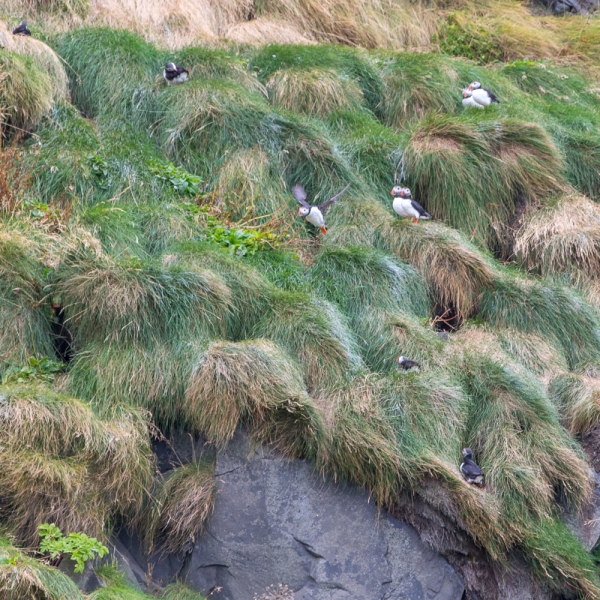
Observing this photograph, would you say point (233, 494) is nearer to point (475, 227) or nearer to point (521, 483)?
point (521, 483)

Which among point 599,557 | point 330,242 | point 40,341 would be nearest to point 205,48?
point 330,242

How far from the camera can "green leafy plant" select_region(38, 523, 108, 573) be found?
Answer: 4.82m

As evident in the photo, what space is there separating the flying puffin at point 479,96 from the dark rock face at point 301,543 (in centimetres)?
512

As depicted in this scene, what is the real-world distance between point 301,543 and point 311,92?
16.9 feet

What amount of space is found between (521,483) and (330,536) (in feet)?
4.28

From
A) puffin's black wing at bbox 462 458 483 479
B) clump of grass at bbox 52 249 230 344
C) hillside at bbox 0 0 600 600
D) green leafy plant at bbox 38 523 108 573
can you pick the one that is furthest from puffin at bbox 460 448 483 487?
green leafy plant at bbox 38 523 108 573

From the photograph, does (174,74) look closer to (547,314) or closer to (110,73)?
(110,73)

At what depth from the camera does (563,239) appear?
8203 mm

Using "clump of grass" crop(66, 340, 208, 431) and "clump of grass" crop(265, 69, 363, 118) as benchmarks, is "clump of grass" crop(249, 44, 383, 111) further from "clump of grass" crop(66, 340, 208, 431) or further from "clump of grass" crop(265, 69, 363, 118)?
"clump of grass" crop(66, 340, 208, 431)

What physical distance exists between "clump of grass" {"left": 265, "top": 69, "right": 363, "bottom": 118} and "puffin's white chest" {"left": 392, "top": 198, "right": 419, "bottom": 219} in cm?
166

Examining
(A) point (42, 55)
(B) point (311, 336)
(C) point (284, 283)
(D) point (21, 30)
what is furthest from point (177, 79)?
(B) point (311, 336)

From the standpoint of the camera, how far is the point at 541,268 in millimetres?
8234

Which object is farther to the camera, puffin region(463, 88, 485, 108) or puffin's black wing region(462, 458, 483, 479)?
puffin region(463, 88, 485, 108)

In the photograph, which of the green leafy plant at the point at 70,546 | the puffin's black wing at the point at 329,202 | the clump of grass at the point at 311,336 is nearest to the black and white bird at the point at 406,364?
the clump of grass at the point at 311,336
